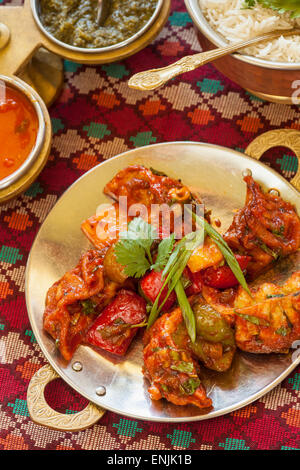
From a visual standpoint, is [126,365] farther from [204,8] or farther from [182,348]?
[204,8]

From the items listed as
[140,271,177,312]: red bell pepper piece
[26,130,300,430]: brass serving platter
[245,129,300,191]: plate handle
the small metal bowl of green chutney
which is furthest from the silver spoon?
[140,271,177,312]: red bell pepper piece

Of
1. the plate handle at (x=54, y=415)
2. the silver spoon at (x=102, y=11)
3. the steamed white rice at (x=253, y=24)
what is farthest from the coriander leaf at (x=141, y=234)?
the silver spoon at (x=102, y=11)

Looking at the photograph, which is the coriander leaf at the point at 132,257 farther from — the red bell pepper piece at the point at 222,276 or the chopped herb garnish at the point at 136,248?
the red bell pepper piece at the point at 222,276

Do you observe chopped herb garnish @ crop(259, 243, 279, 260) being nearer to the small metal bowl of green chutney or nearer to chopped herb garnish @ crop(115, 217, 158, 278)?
chopped herb garnish @ crop(115, 217, 158, 278)

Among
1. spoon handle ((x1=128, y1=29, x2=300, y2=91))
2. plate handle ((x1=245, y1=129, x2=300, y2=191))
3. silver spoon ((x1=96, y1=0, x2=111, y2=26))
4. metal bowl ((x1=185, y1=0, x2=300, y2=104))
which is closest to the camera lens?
metal bowl ((x1=185, y1=0, x2=300, y2=104))

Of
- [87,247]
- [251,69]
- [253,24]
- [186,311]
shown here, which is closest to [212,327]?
[186,311]

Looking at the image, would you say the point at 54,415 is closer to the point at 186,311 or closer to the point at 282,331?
the point at 186,311

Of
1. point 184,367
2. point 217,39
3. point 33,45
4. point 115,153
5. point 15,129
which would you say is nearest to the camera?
point 184,367
